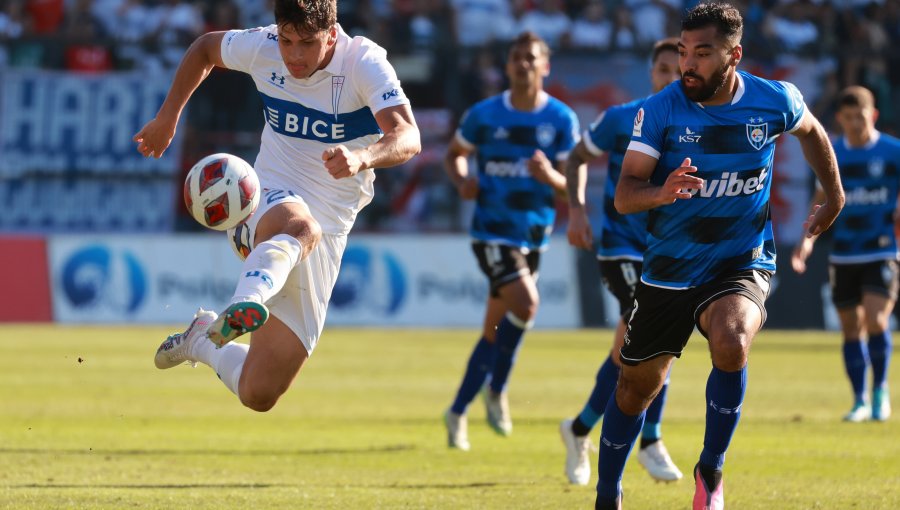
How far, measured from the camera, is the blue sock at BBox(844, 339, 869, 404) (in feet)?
41.0

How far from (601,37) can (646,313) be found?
61.7ft

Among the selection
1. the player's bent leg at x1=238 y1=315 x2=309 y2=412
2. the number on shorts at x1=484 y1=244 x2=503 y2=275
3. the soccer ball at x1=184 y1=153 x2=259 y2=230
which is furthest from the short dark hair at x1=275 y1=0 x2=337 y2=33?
the number on shorts at x1=484 y1=244 x2=503 y2=275

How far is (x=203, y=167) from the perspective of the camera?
23.4 feet

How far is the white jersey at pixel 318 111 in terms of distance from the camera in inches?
291

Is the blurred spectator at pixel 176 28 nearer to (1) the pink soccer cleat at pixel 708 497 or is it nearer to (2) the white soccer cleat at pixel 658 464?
(2) the white soccer cleat at pixel 658 464

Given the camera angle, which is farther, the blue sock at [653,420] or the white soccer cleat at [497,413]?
the white soccer cleat at [497,413]

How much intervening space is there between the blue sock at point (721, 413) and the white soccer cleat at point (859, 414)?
6.06 m

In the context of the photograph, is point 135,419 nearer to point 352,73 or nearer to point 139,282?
point 352,73

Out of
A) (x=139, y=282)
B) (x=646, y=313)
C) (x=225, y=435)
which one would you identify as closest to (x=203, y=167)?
(x=646, y=313)

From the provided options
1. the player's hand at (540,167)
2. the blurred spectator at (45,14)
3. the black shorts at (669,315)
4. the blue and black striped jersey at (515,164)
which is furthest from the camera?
the blurred spectator at (45,14)

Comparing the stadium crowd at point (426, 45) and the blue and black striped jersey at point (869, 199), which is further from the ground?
the blue and black striped jersey at point (869, 199)

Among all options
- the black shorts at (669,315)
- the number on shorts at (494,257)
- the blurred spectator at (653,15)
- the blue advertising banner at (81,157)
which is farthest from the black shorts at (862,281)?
the blue advertising banner at (81,157)

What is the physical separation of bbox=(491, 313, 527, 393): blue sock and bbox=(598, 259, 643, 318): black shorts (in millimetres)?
1539

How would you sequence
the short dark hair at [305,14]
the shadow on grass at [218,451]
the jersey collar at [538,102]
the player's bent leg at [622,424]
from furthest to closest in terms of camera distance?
the jersey collar at [538,102] → the shadow on grass at [218,451] → the short dark hair at [305,14] → the player's bent leg at [622,424]
